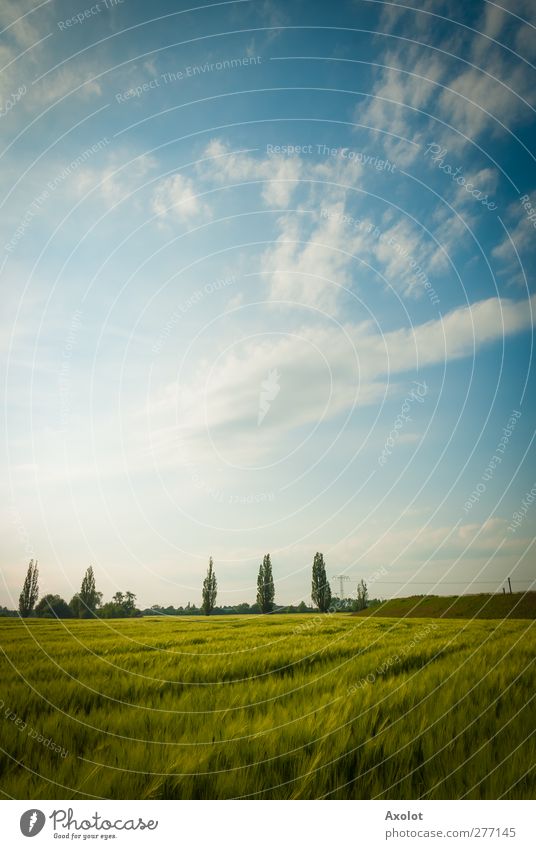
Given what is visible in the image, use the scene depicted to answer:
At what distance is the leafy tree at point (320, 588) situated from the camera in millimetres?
68375

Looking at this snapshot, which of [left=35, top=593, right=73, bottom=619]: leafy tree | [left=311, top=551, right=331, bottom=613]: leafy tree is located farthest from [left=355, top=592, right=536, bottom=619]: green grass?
[left=35, top=593, right=73, bottom=619]: leafy tree

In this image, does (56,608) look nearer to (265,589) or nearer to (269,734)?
(265,589)

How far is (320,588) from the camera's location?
72312 mm

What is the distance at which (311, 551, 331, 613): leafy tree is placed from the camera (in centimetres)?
6838

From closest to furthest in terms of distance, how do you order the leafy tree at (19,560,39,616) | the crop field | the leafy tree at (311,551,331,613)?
the crop field < the leafy tree at (19,560,39,616) < the leafy tree at (311,551,331,613)

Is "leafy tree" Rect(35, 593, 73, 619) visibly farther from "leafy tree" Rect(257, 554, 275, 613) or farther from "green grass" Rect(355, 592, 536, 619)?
"green grass" Rect(355, 592, 536, 619)

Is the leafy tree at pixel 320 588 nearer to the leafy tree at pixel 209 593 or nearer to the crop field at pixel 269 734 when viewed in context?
the leafy tree at pixel 209 593

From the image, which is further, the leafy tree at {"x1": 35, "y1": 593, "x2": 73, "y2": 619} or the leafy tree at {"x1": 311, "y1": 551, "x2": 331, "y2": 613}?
the leafy tree at {"x1": 311, "y1": 551, "x2": 331, "y2": 613}

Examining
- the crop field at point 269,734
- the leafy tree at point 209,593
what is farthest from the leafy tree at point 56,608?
the crop field at point 269,734

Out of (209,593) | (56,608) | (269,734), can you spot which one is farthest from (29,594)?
(269,734)

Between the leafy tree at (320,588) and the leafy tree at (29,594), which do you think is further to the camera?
the leafy tree at (320,588)
